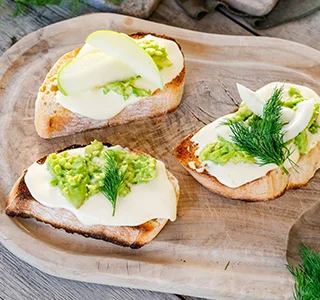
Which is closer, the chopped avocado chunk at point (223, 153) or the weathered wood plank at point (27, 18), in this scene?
the chopped avocado chunk at point (223, 153)

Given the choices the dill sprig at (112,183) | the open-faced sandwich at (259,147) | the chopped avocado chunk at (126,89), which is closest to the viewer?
the dill sprig at (112,183)

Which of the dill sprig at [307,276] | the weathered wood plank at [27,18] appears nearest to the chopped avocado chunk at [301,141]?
the dill sprig at [307,276]

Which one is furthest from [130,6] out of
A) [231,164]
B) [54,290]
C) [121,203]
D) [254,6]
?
[54,290]

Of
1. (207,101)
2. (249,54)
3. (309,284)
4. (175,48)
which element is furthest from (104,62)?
(309,284)

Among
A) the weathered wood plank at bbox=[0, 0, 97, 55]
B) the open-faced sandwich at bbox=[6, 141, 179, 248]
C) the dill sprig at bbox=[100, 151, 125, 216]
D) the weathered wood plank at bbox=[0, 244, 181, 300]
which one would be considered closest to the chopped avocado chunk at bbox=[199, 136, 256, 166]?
the open-faced sandwich at bbox=[6, 141, 179, 248]

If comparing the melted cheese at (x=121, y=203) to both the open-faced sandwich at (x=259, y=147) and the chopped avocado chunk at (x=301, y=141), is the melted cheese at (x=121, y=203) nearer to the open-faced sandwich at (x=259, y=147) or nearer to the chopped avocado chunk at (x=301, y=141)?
the open-faced sandwich at (x=259, y=147)
